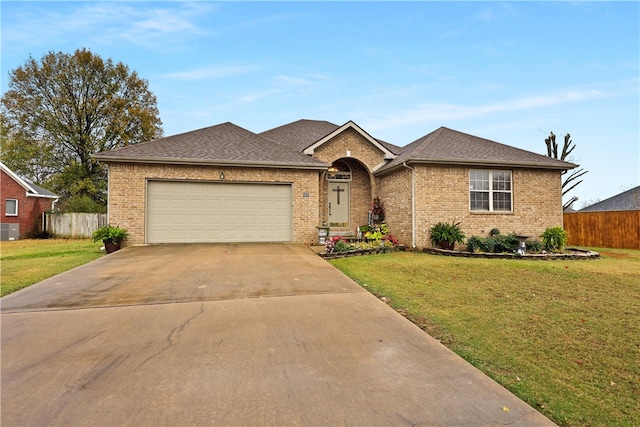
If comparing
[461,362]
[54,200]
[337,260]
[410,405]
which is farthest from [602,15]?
[54,200]

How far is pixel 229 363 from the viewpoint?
3115mm

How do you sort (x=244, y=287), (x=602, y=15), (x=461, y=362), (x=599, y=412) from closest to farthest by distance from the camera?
(x=599, y=412) → (x=461, y=362) → (x=244, y=287) → (x=602, y=15)

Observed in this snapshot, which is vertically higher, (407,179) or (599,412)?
(407,179)

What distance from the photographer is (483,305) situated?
511 centimetres

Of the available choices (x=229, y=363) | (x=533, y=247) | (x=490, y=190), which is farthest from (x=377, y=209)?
(x=229, y=363)

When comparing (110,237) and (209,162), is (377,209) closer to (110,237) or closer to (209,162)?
(209,162)

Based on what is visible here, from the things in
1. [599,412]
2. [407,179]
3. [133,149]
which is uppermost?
[133,149]

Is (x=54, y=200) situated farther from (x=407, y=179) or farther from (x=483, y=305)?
(x=483, y=305)

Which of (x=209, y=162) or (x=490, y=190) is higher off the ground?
(x=209, y=162)

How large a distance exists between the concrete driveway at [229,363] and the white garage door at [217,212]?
6.02m

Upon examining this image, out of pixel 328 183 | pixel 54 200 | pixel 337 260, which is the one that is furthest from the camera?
pixel 54 200

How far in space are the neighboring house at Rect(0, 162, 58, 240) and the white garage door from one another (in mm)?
14370

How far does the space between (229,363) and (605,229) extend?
1914 cm

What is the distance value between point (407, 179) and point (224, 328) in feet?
33.3
